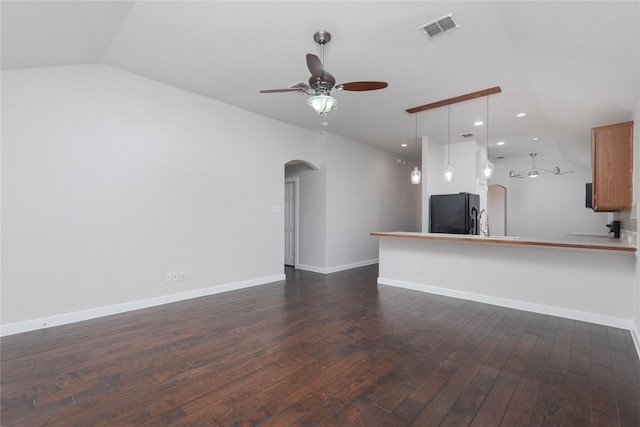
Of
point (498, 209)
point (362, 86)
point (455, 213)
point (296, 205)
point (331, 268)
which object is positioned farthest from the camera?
point (498, 209)

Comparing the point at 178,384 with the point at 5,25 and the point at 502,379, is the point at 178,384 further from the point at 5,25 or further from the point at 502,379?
the point at 5,25

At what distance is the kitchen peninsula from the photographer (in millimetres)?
3322

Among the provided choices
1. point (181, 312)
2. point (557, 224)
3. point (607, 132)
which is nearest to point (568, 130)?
point (607, 132)

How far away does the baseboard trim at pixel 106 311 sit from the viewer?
3.05 metres

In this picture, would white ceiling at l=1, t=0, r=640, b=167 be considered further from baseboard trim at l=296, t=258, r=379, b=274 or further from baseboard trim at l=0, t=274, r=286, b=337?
baseboard trim at l=296, t=258, r=379, b=274

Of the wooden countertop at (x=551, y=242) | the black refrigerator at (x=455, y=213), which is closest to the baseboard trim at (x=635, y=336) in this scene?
the wooden countertop at (x=551, y=242)

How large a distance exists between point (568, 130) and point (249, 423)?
6332mm

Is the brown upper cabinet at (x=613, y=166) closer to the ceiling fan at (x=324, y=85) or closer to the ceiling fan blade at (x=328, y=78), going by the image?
the ceiling fan at (x=324, y=85)

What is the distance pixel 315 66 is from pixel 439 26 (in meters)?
1.27

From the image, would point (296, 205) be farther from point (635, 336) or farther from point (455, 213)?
point (635, 336)

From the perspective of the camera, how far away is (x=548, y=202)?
332 inches

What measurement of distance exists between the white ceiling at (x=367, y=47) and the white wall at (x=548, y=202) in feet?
15.1

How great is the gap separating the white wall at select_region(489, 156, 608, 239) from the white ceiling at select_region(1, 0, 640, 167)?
4.59 metres

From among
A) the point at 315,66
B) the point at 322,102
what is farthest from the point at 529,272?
the point at 315,66
